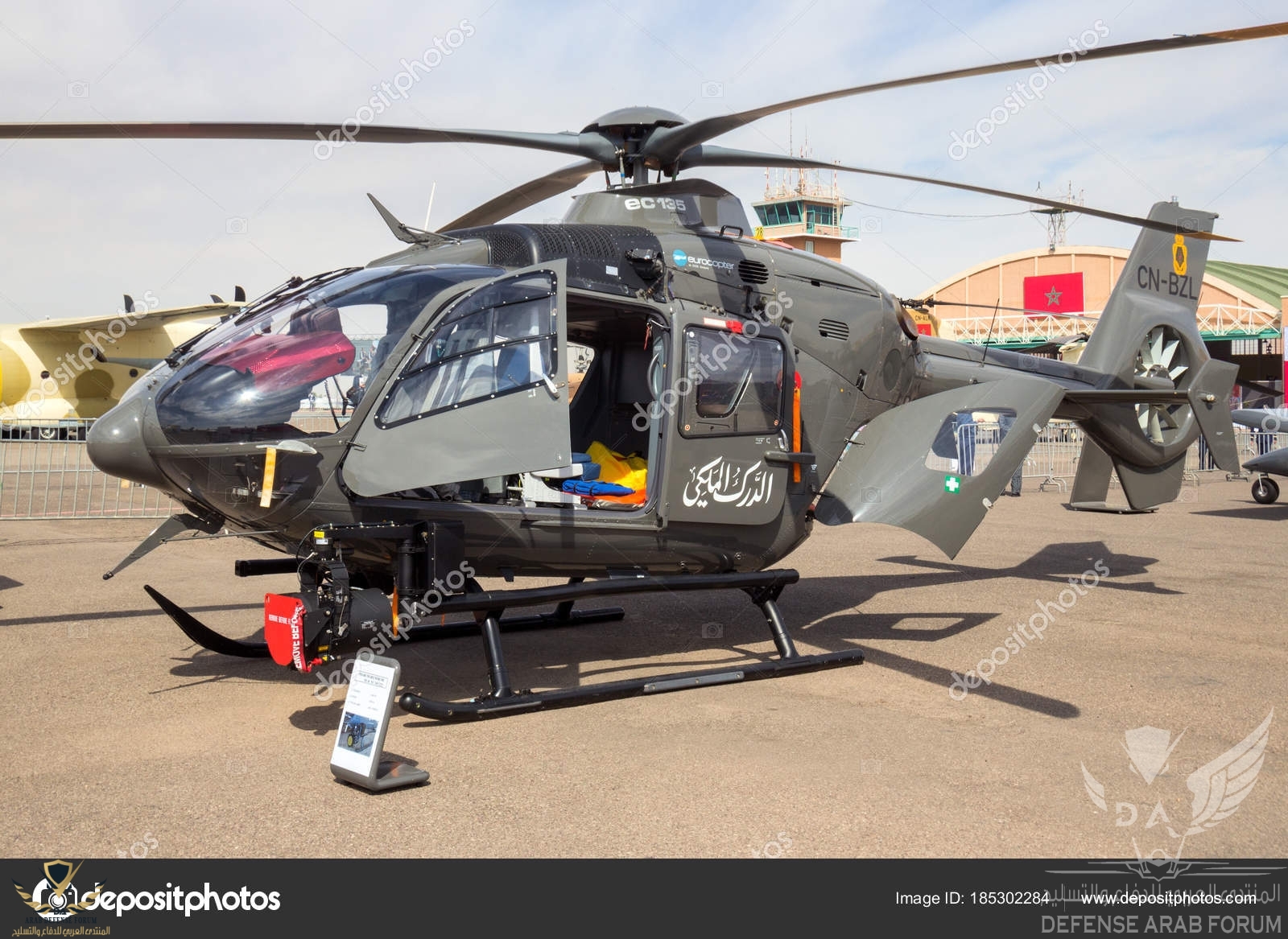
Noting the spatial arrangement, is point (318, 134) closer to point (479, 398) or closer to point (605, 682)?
point (479, 398)

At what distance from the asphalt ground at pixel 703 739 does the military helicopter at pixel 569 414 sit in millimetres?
514

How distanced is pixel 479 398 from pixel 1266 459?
16844 millimetres

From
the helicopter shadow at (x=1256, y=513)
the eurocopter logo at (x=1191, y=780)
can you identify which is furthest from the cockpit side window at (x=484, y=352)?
the helicopter shadow at (x=1256, y=513)

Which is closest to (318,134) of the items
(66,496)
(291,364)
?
(291,364)

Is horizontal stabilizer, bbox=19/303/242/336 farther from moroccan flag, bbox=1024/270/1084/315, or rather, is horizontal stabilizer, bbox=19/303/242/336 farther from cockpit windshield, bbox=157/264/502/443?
moroccan flag, bbox=1024/270/1084/315

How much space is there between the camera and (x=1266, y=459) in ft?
57.8

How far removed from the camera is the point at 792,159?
6898 millimetres

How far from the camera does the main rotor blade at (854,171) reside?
5.91 meters

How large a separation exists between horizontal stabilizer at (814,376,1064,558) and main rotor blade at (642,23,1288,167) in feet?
8.36
